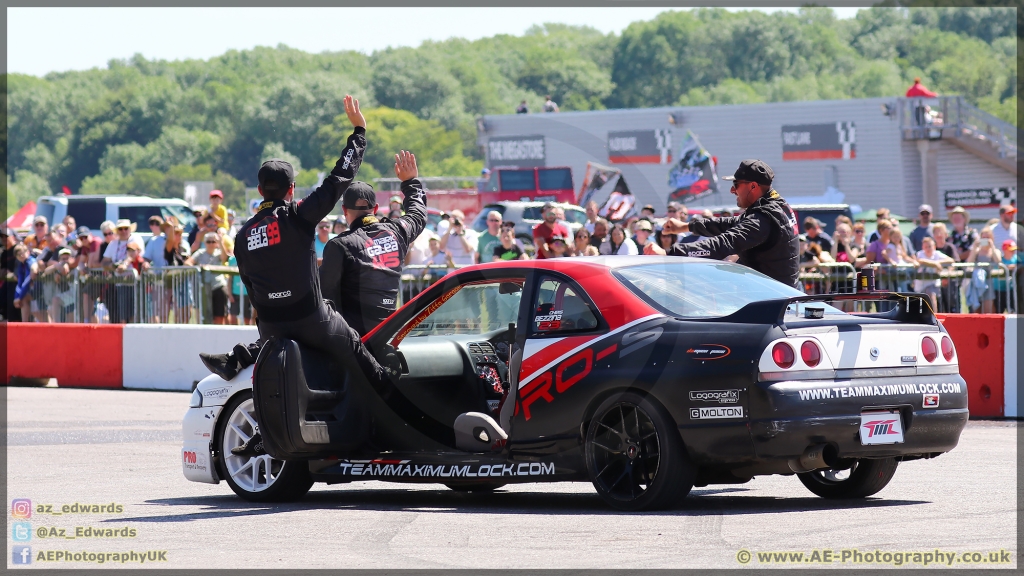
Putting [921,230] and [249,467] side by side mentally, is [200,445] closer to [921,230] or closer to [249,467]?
[249,467]

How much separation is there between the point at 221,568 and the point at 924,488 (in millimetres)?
4314

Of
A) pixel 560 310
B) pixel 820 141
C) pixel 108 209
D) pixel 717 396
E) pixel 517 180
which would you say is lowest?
pixel 717 396

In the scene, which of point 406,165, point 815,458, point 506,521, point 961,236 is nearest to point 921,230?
point 961,236

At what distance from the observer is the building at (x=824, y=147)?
39000 millimetres

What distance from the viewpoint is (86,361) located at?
18641mm

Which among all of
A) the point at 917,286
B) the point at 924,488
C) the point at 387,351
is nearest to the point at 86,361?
the point at 917,286

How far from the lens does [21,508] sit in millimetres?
8039

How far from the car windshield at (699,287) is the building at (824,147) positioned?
94.6 ft

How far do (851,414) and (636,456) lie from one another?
1070 millimetres

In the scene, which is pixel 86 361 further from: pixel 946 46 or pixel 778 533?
pixel 946 46

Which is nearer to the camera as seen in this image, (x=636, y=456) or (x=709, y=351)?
(x=709, y=351)

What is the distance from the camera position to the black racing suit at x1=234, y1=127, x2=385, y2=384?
784 centimetres

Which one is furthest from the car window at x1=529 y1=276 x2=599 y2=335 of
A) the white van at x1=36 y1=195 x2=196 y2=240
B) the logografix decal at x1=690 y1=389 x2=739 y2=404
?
the white van at x1=36 y1=195 x2=196 y2=240

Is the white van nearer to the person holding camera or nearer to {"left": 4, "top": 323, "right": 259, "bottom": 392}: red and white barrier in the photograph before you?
{"left": 4, "top": 323, "right": 259, "bottom": 392}: red and white barrier
